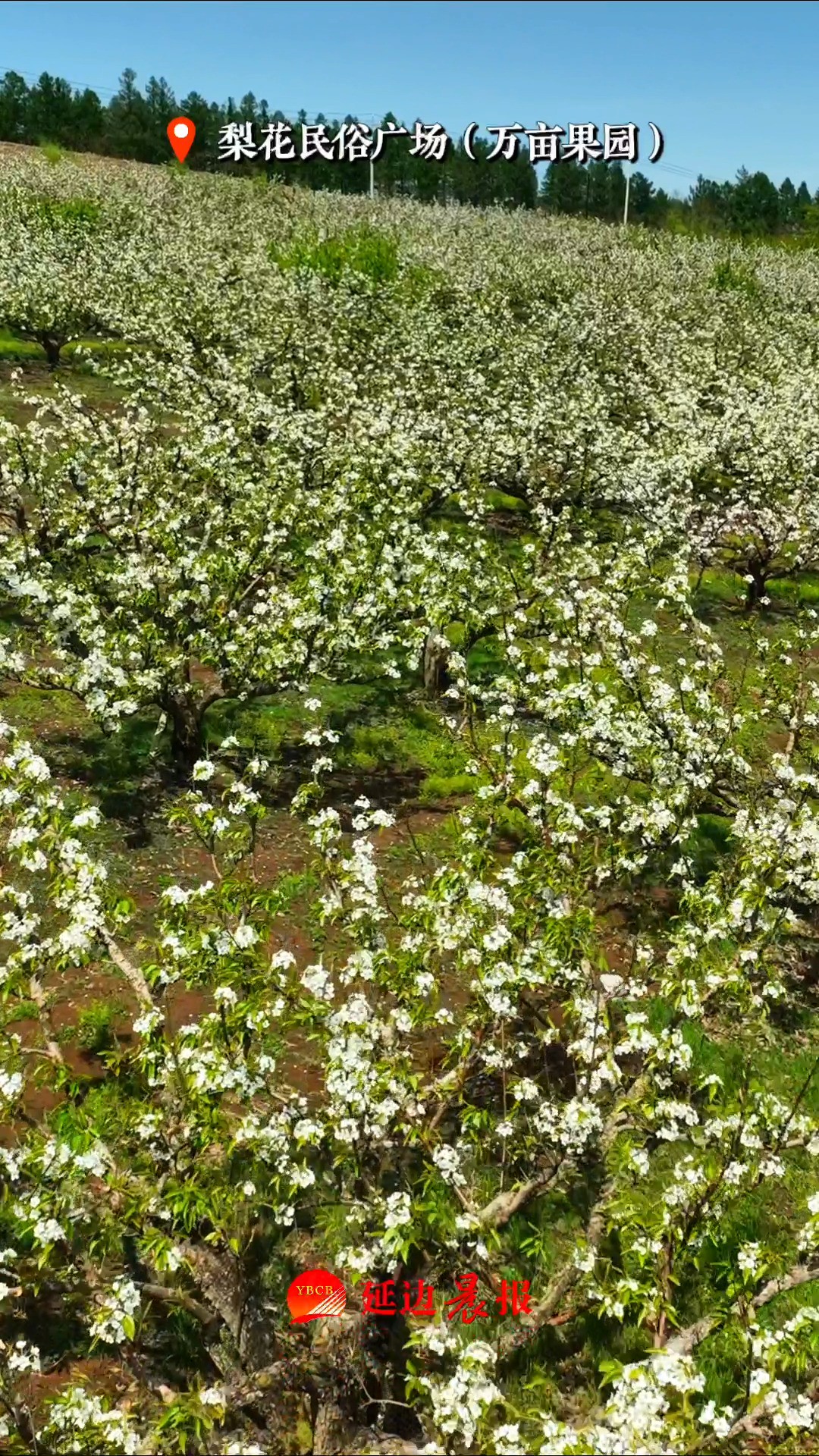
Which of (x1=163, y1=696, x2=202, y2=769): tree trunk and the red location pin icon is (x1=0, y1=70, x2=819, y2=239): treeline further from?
(x1=163, y1=696, x2=202, y2=769): tree trunk

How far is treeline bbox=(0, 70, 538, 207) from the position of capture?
263 feet

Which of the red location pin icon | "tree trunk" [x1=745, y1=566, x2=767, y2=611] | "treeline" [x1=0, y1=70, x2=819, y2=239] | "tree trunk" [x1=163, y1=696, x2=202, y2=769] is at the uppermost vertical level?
"treeline" [x1=0, y1=70, x2=819, y2=239]

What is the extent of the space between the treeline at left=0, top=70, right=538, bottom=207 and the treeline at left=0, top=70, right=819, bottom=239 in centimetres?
11

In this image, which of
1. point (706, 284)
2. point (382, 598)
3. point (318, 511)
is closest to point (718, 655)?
point (382, 598)

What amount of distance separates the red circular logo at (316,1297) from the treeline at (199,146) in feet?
247

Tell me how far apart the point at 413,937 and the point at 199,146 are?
10405 centimetres

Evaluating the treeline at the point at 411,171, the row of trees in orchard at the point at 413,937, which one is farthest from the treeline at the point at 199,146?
the row of trees in orchard at the point at 413,937

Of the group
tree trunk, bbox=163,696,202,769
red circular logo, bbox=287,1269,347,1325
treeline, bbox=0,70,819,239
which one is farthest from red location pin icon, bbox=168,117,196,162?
red circular logo, bbox=287,1269,347,1325

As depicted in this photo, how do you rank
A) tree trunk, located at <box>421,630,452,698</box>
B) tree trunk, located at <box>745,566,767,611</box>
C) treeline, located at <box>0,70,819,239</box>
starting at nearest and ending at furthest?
Answer: tree trunk, located at <box>421,630,452,698</box>
tree trunk, located at <box>745,566,767,611</box>
treeline, located at <box>0,70,819,239</box>

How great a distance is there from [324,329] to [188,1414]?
22927 mm

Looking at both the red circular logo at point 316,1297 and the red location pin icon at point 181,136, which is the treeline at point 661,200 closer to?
the red location pin icon at point 181,136

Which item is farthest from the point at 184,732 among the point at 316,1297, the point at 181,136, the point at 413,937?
the point at 181,136

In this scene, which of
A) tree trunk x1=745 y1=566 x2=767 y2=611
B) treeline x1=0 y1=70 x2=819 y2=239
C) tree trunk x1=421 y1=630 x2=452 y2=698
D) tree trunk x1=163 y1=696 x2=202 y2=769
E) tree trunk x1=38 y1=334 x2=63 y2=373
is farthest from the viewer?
treeline x1=0 y1=70 x2=819 y2=239

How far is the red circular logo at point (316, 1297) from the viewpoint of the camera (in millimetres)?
5391
